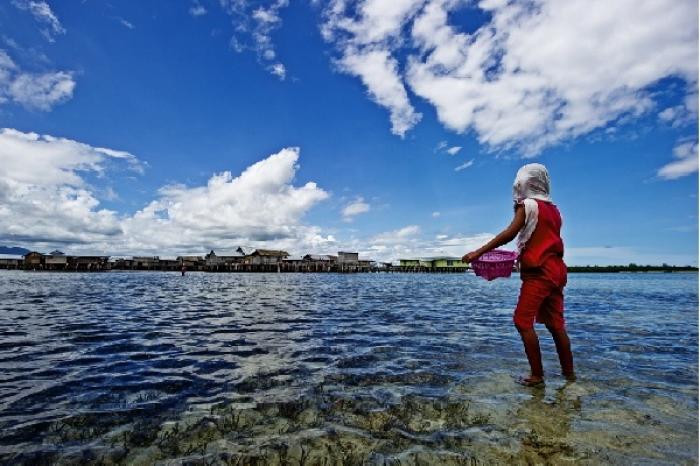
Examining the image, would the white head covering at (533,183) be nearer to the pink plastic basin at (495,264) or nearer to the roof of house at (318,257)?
the pink plastic basin at (495,264)

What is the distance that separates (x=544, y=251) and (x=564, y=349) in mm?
1327

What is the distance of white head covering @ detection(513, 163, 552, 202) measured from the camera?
4750 mm

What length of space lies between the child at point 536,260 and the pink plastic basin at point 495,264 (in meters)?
0.42

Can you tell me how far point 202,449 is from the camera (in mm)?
2922

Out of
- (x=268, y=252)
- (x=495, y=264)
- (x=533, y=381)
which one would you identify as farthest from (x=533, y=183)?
(x=268, y=252)

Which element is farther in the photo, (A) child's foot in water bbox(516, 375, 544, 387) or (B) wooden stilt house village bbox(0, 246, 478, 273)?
(B) wooden stilt house village bbox(0, 246, 478, 273)

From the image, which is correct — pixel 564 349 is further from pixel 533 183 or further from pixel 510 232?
pixel 533 183

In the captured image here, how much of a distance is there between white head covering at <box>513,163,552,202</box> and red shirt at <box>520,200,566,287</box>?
15cm

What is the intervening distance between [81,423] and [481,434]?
3367 mm

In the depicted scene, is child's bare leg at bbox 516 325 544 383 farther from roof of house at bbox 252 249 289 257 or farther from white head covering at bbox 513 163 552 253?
roof of house at bbox 252 249 289 257

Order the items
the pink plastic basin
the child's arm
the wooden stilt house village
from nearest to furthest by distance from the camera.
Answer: the child's arm, the pink plastic basin, the wooden stilt house village

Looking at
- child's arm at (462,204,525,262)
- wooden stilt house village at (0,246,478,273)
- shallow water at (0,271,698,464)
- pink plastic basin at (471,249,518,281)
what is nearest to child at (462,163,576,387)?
child's arm at (462,204,525,262)

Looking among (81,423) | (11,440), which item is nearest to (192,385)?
(81,423)

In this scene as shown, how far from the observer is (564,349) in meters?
4.85
